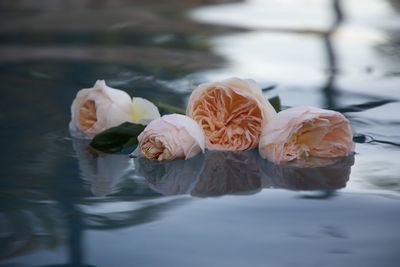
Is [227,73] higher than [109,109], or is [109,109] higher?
[109,109]

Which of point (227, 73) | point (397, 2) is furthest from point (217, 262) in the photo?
point (397, 2)

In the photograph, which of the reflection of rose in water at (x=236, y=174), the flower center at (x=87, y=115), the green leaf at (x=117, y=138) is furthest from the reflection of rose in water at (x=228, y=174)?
the flower center at (x=87, y=115)

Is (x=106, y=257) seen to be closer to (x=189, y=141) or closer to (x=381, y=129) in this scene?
(x=189, y=141)

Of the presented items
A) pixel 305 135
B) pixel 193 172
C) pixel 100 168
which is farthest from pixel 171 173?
pixel 305 135

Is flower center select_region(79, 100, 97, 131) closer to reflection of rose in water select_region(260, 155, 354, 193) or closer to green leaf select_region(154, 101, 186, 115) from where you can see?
green leaf select_region(154, 101, 186, 115)

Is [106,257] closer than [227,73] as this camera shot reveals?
Yes

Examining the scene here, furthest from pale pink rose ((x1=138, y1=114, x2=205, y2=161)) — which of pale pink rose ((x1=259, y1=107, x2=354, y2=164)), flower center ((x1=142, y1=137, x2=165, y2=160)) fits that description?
pale pink rose ((x1=259, y1=107, x2=354, y2=164))

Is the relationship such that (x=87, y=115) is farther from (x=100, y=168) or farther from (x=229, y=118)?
(x=229, y=118)

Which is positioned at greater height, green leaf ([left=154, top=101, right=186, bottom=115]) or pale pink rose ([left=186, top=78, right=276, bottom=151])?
pale pink rose ([left=186, top=78, right=276, bottom=151])
